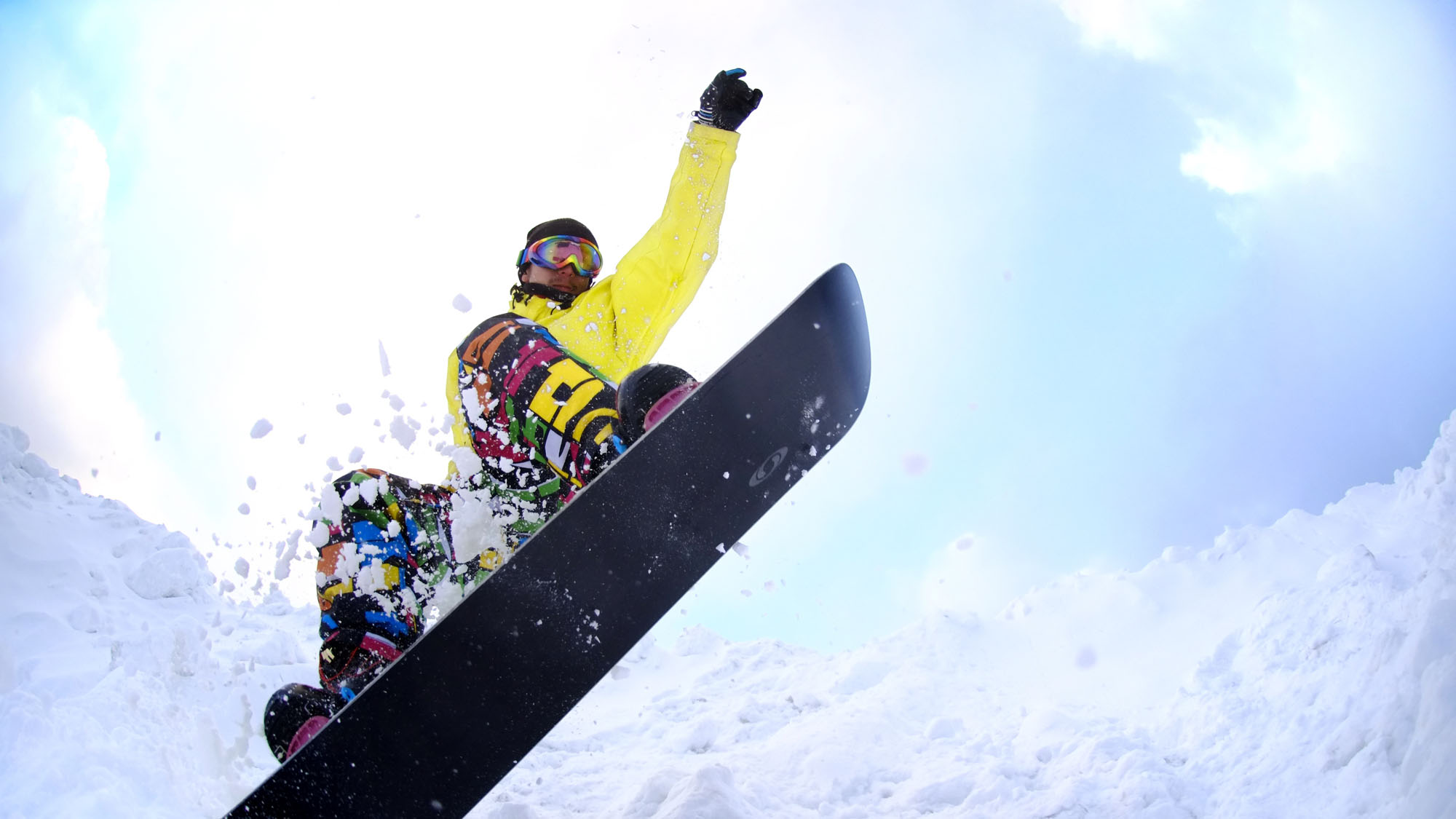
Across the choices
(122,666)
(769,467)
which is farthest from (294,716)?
(122,666)

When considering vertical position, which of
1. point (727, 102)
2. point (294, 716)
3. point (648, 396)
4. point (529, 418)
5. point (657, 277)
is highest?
point (727, 102)

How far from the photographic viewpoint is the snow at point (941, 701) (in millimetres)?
2207

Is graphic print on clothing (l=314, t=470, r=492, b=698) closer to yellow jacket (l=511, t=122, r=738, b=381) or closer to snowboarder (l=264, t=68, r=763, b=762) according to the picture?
snowboarder (l=264, t=68, r=763, b=762)

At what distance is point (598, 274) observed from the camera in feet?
8.45

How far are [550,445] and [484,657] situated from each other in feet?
1.67

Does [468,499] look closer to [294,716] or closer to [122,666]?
[294,716]

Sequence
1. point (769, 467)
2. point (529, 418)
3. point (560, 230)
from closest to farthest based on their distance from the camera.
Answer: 1. point (769, 467)
2. point (529, 418)
3. point (560, 230)

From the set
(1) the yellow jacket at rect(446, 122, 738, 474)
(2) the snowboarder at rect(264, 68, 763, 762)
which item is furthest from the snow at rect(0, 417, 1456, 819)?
(1) the yellow jacket at rect(446, 122, 738, 474)

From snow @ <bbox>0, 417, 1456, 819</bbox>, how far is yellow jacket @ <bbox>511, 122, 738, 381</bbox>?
0.97 meters

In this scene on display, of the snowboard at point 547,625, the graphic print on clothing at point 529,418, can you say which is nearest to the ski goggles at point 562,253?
the graphic print on clothing at point 529,418

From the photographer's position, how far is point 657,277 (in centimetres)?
244

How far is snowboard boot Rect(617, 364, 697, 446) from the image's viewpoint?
157 centimetres

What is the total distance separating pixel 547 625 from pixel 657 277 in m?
1.30

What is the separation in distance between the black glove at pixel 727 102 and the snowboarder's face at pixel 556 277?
2.09ft
